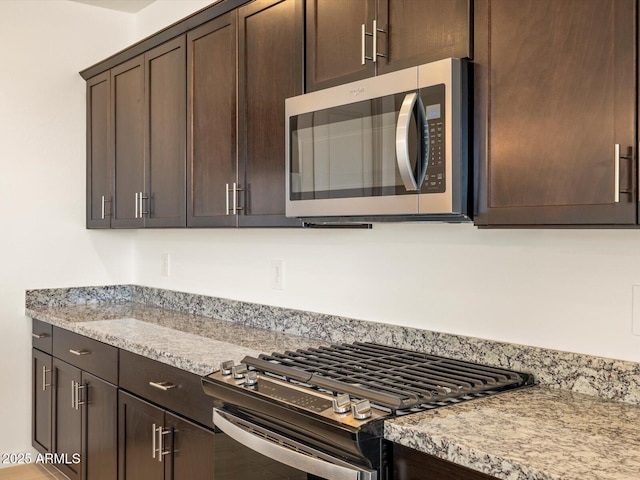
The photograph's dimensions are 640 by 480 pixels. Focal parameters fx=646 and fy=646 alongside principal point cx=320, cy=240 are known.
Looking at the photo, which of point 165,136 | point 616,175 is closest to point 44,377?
point 165,136

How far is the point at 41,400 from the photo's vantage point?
3.46 meters

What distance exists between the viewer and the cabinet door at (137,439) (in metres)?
2.37

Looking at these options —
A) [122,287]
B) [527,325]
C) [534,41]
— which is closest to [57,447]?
[122,287]

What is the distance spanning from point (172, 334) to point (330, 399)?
126cm

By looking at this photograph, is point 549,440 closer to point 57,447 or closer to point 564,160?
point 564,160

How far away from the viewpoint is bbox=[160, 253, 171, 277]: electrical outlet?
3.61 metres

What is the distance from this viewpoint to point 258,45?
238 cm

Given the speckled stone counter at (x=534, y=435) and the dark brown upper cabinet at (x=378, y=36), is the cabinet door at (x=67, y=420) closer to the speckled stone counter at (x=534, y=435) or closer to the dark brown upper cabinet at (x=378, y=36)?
the dark brown upper cabinet at (x=378, y=36)

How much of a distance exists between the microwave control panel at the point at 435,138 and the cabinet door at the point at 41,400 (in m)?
2.48

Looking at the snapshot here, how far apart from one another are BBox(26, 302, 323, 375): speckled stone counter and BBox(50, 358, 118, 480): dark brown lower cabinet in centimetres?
23

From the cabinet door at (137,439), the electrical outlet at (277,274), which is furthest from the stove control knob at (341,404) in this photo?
the electrical outlet at (277,274)

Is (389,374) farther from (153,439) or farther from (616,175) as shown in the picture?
(153,439)

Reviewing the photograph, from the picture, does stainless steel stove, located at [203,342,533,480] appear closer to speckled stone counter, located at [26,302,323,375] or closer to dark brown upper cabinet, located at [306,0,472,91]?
speckled stone counter, located at [26,302,323,375]

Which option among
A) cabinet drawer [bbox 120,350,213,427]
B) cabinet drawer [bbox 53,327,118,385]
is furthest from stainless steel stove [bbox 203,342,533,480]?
cabinet drawer [bbox 53,327,118,385]
